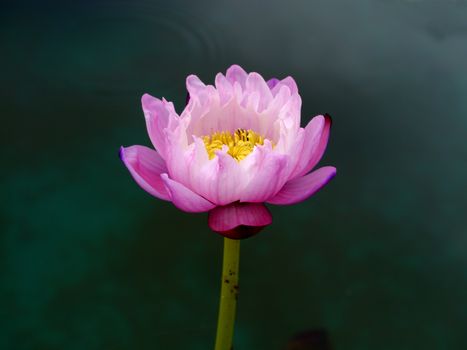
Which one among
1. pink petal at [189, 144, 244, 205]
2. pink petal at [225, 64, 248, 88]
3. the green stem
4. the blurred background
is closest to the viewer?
pink petal at [189, 144, 244, 205]

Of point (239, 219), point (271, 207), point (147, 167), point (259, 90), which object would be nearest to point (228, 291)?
point (239, 219)

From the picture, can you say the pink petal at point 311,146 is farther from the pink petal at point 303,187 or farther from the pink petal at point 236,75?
the pink petal at point 236,75

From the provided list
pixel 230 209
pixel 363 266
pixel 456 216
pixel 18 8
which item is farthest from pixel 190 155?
pixel 18 8

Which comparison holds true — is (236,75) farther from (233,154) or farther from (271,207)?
(271,207)

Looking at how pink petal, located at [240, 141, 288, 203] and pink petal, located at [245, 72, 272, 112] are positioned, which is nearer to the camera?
pink petal, located at [240, 141, 288, 203]

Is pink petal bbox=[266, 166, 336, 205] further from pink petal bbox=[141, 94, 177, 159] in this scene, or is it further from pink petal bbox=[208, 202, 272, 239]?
pink petal bbox=[141, 94, 177, 159]

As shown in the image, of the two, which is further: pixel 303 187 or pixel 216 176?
pixel 303 187

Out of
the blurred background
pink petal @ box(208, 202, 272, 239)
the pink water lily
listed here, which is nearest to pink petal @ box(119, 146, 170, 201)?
the pink water lily

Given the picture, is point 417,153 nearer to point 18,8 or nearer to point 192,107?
point 192,107
